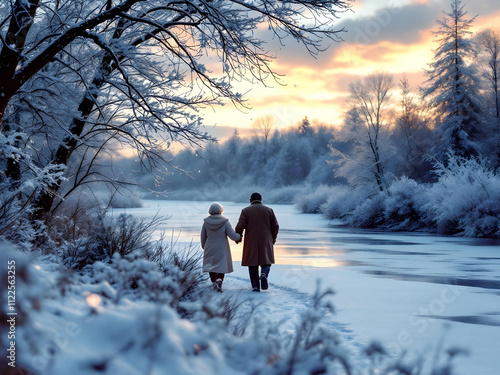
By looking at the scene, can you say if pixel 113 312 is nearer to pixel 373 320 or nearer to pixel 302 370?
pixel 302 370

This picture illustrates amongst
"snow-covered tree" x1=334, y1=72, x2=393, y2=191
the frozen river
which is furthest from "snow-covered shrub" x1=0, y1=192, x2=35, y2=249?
"snow-covered tree" x1=334, y1=72, x2=393, y2=191

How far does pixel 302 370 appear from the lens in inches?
91.2

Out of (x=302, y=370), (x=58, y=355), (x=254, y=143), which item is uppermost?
(x=254, y=143)

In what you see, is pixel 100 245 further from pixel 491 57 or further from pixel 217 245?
pixel 491 57

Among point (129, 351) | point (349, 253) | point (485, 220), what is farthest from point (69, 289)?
point (485, 220)

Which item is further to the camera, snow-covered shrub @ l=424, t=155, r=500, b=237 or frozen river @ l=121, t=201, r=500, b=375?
snow-covered shrub @ l=424, t=155, r=500, b=237

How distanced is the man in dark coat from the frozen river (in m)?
0.87

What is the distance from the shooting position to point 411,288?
927cm

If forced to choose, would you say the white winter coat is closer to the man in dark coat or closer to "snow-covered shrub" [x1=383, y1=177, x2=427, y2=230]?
the man in dark coat

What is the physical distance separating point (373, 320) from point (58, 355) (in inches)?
220

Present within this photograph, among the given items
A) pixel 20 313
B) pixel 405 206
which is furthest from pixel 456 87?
pixel 20 313

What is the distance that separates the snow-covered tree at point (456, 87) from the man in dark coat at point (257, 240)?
3147 cm

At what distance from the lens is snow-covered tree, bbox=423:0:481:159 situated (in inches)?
1483

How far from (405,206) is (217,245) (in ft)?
63.4
